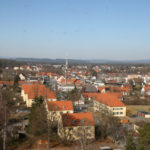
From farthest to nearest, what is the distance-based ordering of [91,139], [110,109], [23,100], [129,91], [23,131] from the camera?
[129,91]
[23,100]
[110,109]
[23,131]
[91,139]

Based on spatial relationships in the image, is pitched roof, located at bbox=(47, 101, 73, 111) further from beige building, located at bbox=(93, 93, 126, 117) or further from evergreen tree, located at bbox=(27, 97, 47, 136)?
beige building, located at bbox=(93, 93, 126, 117)

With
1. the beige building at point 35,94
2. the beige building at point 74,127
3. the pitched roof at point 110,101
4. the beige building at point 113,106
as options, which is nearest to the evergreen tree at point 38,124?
the beige building at point 74,127

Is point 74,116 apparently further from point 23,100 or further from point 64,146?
point 23,100

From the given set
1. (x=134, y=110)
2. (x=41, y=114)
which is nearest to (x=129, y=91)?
(x=134, y=110)

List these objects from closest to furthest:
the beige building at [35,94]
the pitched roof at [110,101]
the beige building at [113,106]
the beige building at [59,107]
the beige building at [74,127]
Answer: the beige building at [74,127] < the beige building at [59,107] < the beige building at [113,106] < the pitched roof at [110,101] < the beige building at [35,94]

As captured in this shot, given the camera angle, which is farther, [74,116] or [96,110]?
[96,110]

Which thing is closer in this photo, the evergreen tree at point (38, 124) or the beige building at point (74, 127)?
the evergreen tree at point (38, 124)

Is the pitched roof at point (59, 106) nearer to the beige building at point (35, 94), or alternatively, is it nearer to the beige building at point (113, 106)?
the beige building at point (113, 106)

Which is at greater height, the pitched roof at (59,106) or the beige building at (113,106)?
the pitched roof at (59,106)

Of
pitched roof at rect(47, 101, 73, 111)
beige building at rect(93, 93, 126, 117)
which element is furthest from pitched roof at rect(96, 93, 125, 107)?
pitched roof at rect(47, 101, 73, 111)
